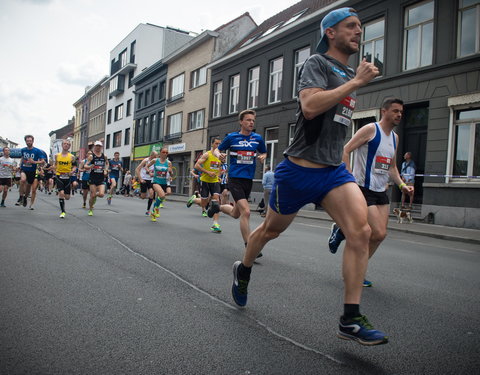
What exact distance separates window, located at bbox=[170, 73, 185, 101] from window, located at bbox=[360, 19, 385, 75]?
2048 cm

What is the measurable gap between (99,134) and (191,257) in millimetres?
57675

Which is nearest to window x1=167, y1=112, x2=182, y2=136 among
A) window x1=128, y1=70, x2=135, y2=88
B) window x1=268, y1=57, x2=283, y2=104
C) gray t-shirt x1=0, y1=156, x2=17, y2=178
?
window x1=268, y1=57, x2=283, y2=104

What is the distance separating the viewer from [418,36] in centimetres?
1638

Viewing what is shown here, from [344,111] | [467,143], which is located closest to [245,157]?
[344,111]

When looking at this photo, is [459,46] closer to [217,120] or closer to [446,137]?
[446,137]

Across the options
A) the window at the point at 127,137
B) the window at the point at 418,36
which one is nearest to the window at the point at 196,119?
the window at the point at 127,137

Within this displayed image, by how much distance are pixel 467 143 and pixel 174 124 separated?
2724 cm

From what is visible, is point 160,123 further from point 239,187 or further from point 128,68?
point 239,187

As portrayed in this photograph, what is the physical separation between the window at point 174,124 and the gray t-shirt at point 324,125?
111 ft

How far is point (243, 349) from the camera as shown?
268cm

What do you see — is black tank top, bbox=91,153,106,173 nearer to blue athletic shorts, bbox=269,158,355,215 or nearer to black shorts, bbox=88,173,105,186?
black shorts, bbox=88,173,105,186

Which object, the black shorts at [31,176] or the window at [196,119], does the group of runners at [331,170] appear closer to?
the black shorts at [31,176]

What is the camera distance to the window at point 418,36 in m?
16.0

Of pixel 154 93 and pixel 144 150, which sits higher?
pixel 154 93
